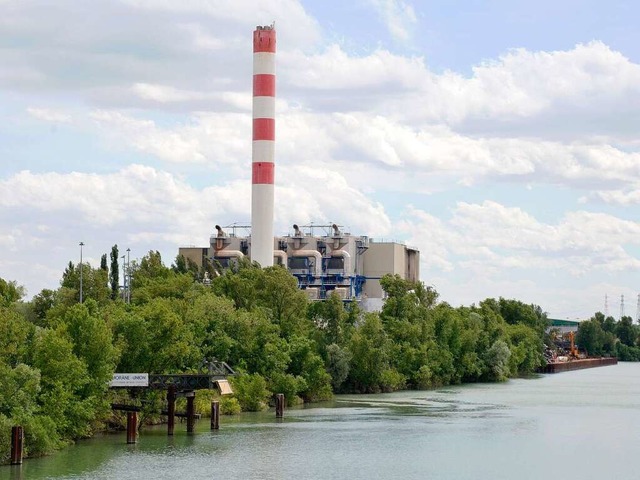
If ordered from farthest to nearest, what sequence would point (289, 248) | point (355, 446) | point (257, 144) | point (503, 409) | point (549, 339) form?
1. point (549, 339)
2. point (289, 248)
3. point (257, 144)
4. point (503, 409)
5. point (355, 446)

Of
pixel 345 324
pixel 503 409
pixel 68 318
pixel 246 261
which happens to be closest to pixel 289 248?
pixel 246 261

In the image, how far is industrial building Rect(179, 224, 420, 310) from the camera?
141 metres

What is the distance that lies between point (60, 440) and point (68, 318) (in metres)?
7.45

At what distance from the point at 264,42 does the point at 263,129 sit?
8.20 meters

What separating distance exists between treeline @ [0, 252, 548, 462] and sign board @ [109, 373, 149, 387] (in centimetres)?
99

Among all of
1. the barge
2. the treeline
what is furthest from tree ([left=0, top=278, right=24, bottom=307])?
the barge

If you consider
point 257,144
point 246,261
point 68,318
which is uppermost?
point 257,144

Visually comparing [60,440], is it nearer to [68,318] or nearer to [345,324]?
[68,318]

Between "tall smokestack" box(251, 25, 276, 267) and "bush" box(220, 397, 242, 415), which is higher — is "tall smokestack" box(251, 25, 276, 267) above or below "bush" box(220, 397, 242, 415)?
above

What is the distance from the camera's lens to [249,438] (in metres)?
60.2

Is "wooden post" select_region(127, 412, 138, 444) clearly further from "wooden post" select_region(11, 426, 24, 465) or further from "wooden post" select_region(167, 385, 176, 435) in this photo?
"wooden post" select_region(11, 426, 24, 465)

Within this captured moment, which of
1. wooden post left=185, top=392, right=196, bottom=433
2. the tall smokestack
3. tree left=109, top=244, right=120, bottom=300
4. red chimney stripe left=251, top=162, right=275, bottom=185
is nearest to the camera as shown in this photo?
wooden post left=185, top=392, right=196, bottom=433

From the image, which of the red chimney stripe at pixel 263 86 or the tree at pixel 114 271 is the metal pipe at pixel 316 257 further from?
the tree at pixel 114 271

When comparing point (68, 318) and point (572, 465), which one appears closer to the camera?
point (572, 465)
